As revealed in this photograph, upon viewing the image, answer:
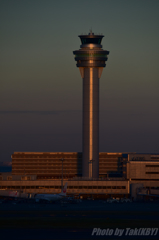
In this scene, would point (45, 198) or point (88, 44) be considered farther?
point (88, 44)

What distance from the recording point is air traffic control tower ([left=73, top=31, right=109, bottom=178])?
185 metres

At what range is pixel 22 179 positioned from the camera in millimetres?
181125

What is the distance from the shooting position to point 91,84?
185375mm

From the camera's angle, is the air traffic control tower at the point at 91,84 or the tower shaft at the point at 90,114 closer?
the air traffic control tower at the point at 91,84

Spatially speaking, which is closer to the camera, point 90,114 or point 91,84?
point 91,84

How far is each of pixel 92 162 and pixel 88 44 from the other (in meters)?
45.3

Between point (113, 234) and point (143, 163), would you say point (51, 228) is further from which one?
point (143, 163)

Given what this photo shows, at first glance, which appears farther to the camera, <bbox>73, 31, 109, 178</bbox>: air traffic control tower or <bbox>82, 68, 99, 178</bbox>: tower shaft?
<bbox>82, 68, 99, 178</bbox>: tower shaft

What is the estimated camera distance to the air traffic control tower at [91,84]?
185375mm

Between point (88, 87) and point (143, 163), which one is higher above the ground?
point (88, 87)

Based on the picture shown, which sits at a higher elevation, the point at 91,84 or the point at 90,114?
the point at 91,84

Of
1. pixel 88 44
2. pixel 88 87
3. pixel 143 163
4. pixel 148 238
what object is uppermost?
pixel 88 44

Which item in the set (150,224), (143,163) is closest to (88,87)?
(143,163)

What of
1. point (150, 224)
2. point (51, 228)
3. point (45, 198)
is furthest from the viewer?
point (45, 198)
